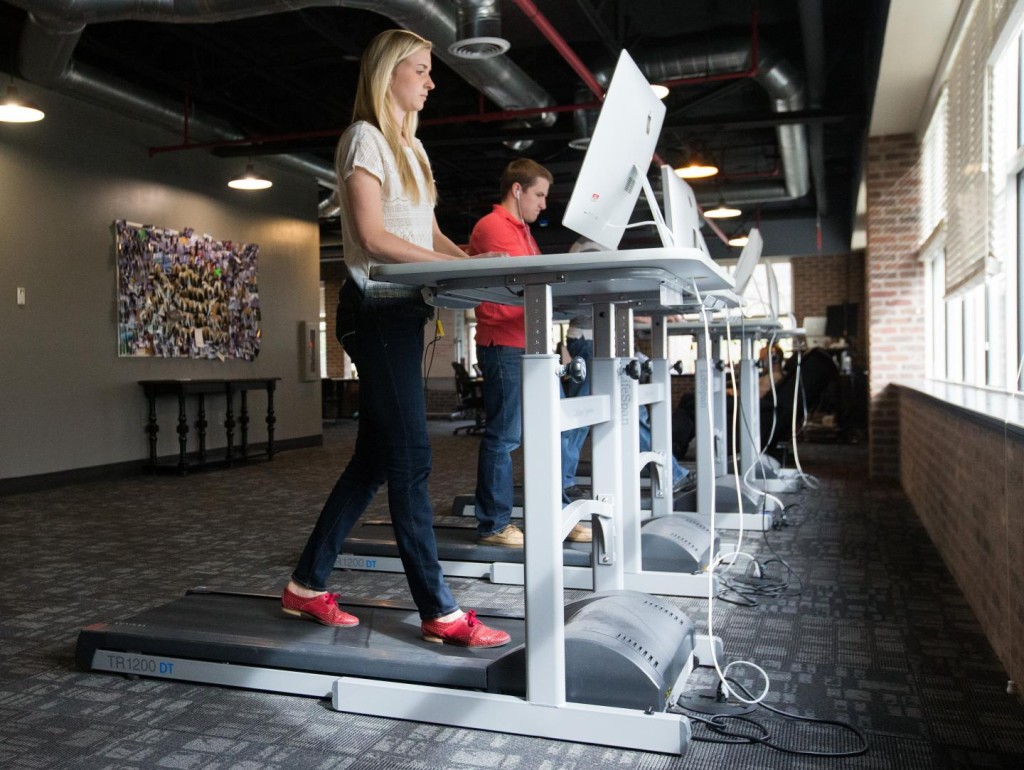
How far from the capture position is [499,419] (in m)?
3.38

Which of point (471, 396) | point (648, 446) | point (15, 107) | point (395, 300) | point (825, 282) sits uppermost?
point (15, 107)

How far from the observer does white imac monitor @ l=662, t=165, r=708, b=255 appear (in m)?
2.24

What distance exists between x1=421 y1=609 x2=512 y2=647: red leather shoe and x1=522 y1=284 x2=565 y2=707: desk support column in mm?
278

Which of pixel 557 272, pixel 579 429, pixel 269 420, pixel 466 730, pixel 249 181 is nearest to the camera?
pixel 557 272

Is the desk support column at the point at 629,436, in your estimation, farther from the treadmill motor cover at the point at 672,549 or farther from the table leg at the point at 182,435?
the table leg at the point at 182,435

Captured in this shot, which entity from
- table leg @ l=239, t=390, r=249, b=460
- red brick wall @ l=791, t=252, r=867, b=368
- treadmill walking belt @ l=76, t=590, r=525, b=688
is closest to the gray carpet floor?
treadmill walking belt @ l=76, t=590, r=525, b=688

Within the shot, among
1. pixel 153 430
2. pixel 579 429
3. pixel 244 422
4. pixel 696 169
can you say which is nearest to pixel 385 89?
pixel 579 429

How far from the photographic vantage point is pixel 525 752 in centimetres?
184

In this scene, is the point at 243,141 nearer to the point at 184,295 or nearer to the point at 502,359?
the point at 184,295

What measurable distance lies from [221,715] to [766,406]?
240 inches

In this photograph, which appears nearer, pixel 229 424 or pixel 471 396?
pixel 229 424

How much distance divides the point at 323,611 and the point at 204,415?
18.9 feet

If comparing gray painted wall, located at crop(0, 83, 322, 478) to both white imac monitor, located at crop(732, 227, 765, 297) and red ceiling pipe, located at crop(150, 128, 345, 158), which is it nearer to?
red ceiling pipe, located at crop(150, 128, 345, 158)

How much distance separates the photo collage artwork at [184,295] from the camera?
23.6ft
